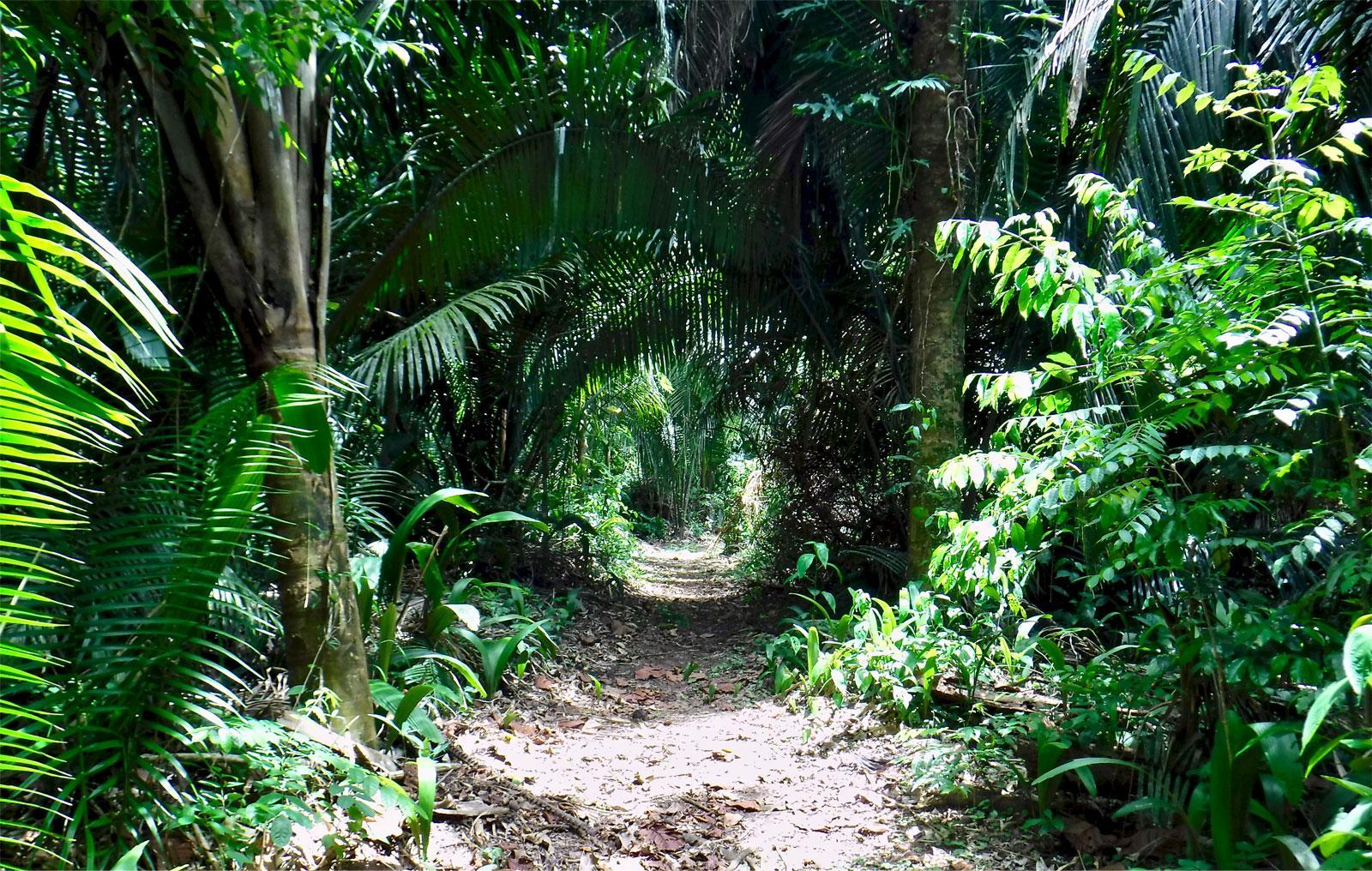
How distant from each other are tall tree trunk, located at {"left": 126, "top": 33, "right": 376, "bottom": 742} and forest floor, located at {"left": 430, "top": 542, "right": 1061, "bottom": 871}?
0.61m

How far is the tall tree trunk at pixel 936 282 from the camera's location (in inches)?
174

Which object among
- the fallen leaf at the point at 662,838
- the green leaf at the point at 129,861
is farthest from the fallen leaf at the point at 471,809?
the green leaf at the point at 129,861

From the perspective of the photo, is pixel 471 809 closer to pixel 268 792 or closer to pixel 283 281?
pixel 268 792

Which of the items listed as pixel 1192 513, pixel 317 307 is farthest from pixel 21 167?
pixel 1192 513

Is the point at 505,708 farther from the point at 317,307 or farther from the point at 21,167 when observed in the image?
the point at 21,167

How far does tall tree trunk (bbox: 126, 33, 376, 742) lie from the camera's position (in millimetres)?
2492

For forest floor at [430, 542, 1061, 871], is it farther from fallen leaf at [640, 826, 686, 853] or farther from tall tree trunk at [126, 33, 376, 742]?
tall tree trunk at [126, 33, 376, 742]

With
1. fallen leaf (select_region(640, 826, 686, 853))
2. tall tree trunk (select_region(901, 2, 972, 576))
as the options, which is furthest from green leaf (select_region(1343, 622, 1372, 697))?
tall tree trunk (select_region(901, 2, 972, 576))

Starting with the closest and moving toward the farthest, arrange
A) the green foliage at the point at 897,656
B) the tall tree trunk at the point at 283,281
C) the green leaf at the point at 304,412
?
the green leaf at the point at 304,412 → the tall tree trunk at the point at 283,281 → the green foliage at the point at 897,656

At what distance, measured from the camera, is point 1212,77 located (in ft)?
11.5

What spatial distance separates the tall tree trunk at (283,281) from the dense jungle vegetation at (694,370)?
16mm

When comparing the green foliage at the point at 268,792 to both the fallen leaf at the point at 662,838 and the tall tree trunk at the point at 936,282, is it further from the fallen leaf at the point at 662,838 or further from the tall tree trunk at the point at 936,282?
the tall tree trunk at the point at 936,282

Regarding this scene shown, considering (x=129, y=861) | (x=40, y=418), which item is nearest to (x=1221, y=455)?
(x=40, y=418)

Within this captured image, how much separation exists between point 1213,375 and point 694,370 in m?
4.45
